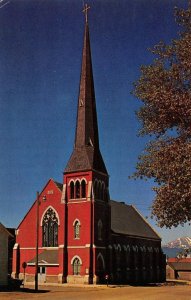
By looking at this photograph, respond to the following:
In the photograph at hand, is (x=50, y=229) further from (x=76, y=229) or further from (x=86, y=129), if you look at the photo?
(x=86, y=129)

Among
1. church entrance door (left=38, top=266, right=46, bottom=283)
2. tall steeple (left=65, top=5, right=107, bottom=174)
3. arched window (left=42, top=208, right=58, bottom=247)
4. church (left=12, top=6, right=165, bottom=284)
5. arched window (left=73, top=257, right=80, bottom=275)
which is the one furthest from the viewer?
arched window (left=42, top=208, right=58, bottom=247)

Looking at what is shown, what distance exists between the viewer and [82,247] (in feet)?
176

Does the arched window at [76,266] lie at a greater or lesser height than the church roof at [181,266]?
greater

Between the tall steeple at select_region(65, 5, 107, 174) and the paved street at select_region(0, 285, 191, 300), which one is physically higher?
the tall steeple at select_region(65, 5, 107, 174)

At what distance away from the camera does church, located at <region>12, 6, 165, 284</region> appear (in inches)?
2114

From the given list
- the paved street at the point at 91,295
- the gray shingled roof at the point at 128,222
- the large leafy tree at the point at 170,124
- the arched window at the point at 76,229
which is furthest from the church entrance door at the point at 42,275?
the large leafy tree at the point at 170,124

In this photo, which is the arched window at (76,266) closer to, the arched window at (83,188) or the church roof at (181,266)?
the arched window at (83,188)

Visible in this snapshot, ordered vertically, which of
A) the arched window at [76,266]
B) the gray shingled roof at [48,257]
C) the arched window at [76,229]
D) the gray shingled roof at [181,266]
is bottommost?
the gray shingled roof at [181,266]

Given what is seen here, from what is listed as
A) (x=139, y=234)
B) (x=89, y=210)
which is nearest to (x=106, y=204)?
(x=89, y=210)

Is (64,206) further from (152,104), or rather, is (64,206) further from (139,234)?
(152,104)

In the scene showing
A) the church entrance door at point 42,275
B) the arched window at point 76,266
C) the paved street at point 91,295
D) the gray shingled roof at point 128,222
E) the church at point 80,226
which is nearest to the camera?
the paved street at point 91,295

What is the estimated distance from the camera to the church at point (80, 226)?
5369cm

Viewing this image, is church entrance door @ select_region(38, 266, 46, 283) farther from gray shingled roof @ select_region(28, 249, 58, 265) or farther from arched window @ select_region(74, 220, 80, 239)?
arched window @ select_region(74, 220, 80, 239)

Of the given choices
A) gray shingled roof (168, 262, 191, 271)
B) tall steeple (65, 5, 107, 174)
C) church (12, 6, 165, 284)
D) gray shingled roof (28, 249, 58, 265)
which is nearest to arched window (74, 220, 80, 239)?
church (12, 6, 165, 284)
